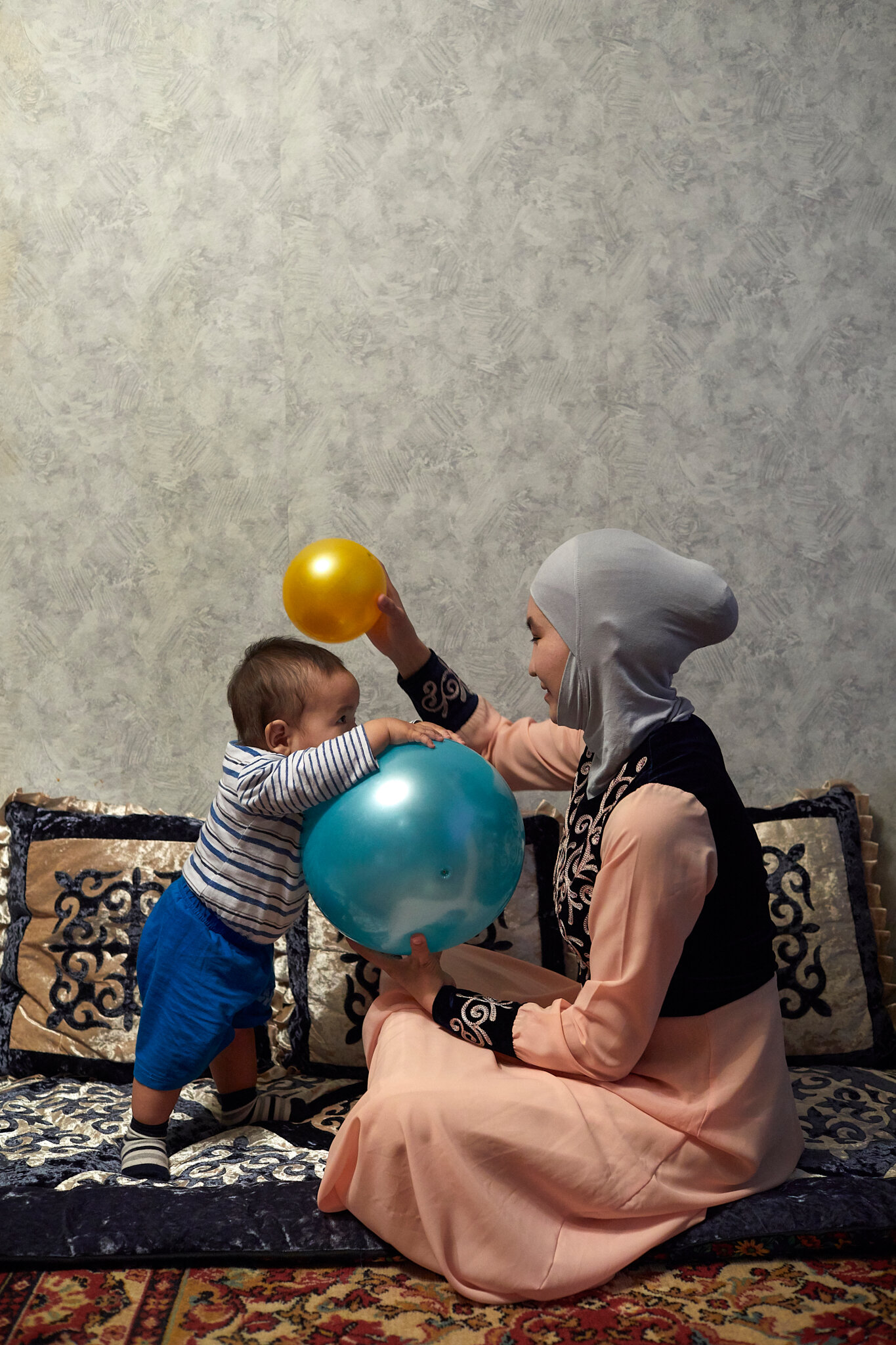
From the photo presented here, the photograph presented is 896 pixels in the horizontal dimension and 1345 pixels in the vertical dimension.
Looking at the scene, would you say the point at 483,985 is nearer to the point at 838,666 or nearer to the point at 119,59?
the point at 838,666

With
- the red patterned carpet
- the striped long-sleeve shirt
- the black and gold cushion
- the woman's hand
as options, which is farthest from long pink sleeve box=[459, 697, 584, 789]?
the red patterned carpet

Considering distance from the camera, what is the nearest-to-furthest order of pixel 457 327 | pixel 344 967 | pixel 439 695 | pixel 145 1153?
pixel 145 1153
pixel 439 695
pixel 344 967
pixel 457 327

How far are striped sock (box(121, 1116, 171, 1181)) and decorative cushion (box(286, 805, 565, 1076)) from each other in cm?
39

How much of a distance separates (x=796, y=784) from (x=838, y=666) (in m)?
0.30

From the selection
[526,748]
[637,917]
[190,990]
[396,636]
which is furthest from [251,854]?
[637,917]

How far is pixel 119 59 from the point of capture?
2.39 meters

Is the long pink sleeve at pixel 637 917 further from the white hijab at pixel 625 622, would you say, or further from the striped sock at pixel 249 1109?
the striped sock at pixel 249 1109

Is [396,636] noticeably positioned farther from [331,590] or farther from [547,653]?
[547,653]

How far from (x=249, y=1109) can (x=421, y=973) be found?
0.56 meters

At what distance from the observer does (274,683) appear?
71.5 inches

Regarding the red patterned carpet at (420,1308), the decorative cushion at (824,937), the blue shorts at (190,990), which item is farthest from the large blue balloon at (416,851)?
the decorative cushion at (824,937)

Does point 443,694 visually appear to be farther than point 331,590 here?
Yes

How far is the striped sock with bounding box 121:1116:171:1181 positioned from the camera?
173 cm

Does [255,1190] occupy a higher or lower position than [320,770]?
lower
